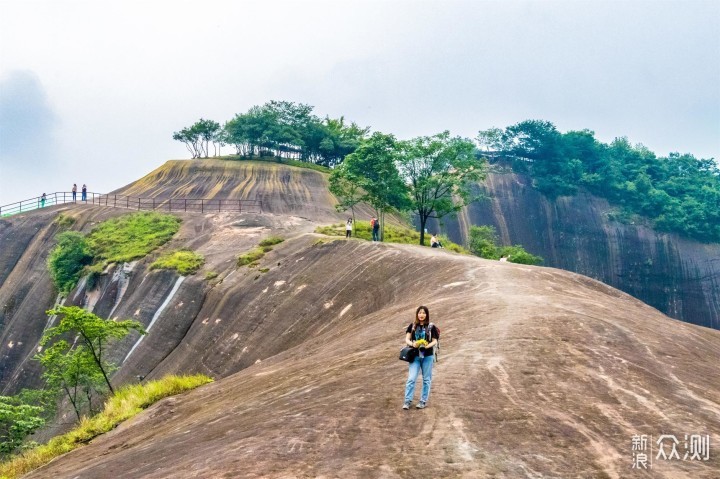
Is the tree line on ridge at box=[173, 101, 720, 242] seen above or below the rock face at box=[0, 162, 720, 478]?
above

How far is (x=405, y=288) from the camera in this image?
20625mm

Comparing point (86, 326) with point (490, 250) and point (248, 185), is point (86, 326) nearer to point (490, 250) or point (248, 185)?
point (490, 250)

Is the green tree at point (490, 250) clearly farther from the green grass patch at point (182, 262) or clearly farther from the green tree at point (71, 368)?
the green tree at point (71, 368)

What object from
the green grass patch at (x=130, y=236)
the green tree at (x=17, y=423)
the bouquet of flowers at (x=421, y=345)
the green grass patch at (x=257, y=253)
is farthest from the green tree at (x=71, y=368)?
the bouquet of flowers at (x=421, y=345)

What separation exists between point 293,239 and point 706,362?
22.9 metres

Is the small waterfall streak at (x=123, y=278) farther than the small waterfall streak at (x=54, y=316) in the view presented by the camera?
No

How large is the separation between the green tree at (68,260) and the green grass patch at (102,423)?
23.8 meters

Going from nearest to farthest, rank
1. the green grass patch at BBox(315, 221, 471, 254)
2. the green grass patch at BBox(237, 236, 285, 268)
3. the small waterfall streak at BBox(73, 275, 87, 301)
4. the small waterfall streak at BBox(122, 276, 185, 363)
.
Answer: the small waterfall streak at BBox(122, 276, 185, 363) < the green grass patch at BBox(237, 236, 285, 268) < the green grass patch at BBox(315, 221, 471, 254) < the small waterfall streak at BBox(73, 275, 87, 301)

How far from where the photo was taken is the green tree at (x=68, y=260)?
38750 mm

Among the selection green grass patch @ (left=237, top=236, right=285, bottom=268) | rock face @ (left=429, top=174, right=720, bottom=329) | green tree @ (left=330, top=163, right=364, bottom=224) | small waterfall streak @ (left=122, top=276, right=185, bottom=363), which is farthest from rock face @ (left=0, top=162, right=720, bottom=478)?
rock face @ (left=429, top=174, right=720, bottom=329)

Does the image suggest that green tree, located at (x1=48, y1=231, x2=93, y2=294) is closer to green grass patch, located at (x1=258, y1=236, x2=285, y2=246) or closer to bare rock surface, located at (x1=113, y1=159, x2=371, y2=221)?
green grass patch, located at (x1=258, y1=236, x2=285, y2=246)

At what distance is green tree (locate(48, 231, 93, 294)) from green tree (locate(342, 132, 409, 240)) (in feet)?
58.1

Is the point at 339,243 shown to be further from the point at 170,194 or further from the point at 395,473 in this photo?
the point at 170,194

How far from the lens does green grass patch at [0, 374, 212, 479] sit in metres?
13.3
